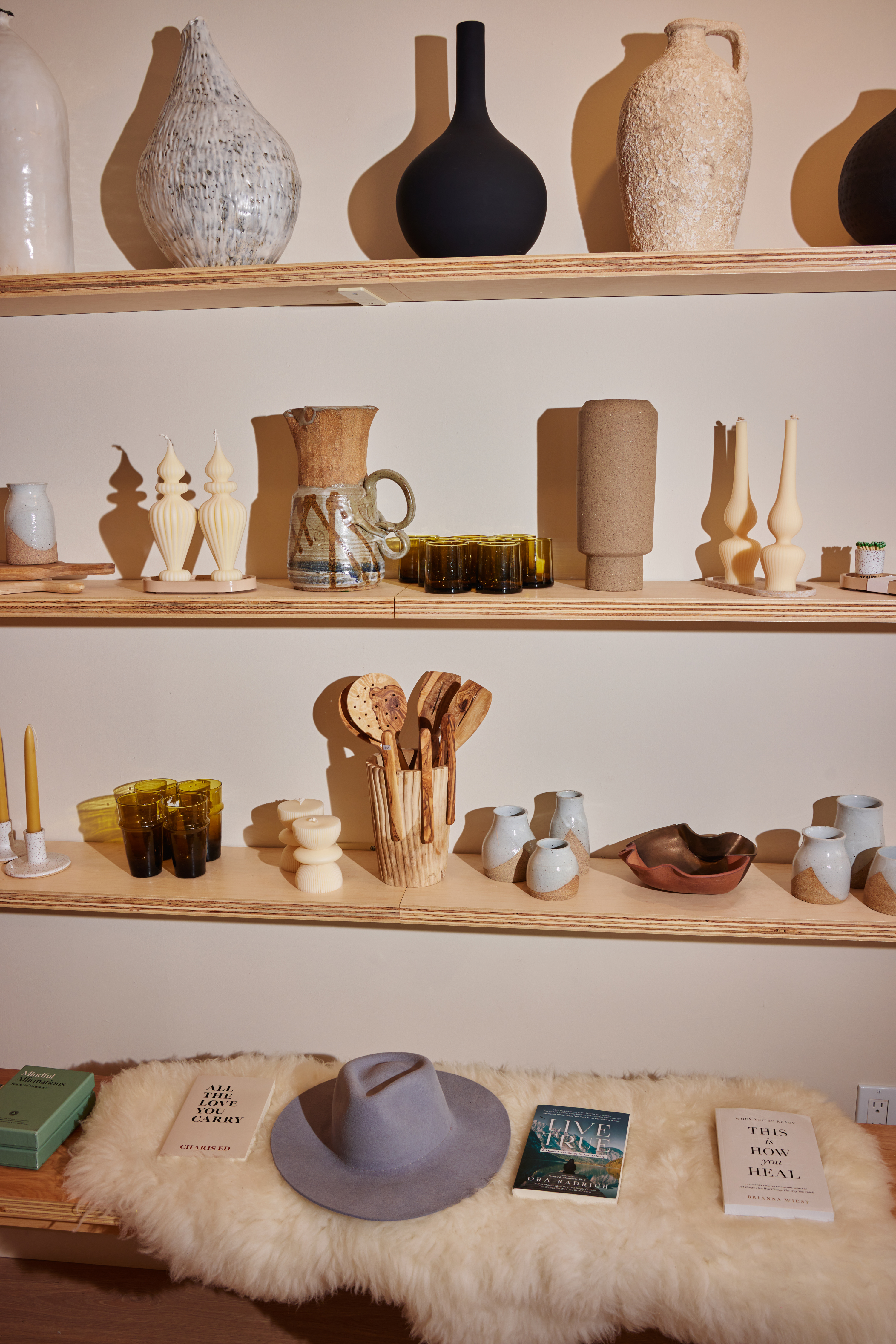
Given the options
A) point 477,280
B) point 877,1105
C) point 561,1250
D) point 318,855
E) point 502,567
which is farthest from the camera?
point 877,1105

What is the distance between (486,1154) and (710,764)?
69cm

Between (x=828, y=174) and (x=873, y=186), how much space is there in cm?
18

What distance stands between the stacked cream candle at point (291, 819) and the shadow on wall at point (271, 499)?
39 cm

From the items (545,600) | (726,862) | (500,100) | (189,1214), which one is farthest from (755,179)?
(189,1214)

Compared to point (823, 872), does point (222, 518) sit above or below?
above

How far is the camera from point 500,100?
4.79ft

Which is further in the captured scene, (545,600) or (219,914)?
(219,914)

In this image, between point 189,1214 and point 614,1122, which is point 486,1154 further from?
point 189,1214

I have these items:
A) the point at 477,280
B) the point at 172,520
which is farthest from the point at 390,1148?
the point at 477,280

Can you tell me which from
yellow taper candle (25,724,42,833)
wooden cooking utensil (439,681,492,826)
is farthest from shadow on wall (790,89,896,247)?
yellow taper candle (25,724,42,833)

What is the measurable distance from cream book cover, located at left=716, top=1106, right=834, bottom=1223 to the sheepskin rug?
0.02 meters

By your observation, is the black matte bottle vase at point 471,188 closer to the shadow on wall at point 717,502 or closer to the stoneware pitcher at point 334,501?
the stoneware pitcher at point 334,501

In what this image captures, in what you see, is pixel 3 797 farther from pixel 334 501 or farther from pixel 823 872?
pixel 823 872

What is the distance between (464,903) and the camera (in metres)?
1.48
